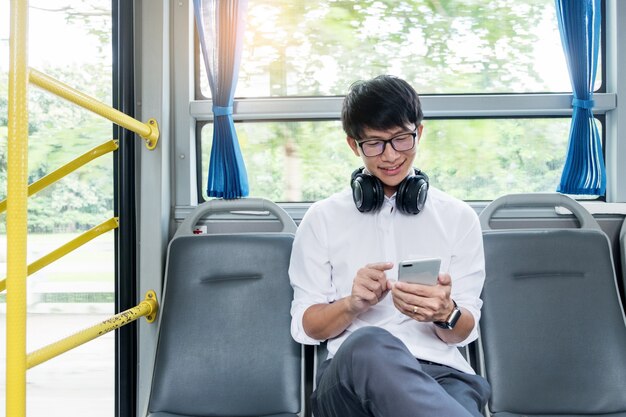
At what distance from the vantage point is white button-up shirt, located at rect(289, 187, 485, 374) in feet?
6.34

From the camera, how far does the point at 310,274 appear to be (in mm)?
1975

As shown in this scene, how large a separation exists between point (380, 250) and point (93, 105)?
3.16ft

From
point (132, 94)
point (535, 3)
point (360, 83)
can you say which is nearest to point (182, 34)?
point (132, 94)

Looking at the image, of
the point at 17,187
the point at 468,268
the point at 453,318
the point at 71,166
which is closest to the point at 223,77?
the point at 71,166

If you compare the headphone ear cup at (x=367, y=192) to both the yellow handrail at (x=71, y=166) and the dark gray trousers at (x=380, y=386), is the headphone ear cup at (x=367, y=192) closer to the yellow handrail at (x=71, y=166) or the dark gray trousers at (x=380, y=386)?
the dark gray trousers at (x=380, y=386)

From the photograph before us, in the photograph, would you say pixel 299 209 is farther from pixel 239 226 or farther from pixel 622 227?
pixel 622 227

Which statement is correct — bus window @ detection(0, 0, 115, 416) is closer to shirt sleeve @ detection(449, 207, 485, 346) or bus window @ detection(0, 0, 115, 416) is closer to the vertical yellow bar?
the vertical yellow bar

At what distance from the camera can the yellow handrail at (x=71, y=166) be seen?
6.68 feet

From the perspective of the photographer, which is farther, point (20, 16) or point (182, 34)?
point (182, 34)

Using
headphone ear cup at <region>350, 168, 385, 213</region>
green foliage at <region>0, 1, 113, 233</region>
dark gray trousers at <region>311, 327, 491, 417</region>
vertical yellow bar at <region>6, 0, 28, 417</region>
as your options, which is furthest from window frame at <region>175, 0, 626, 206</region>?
vertical yellow bar at <region>6, 0, 28, 417</region>

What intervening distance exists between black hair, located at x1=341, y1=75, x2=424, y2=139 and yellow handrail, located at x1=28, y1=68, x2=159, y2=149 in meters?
0.72

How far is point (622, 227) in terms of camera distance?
2.49m

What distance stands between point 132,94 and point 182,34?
15.1 inches

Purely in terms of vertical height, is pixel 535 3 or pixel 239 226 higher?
pixel 535 3
